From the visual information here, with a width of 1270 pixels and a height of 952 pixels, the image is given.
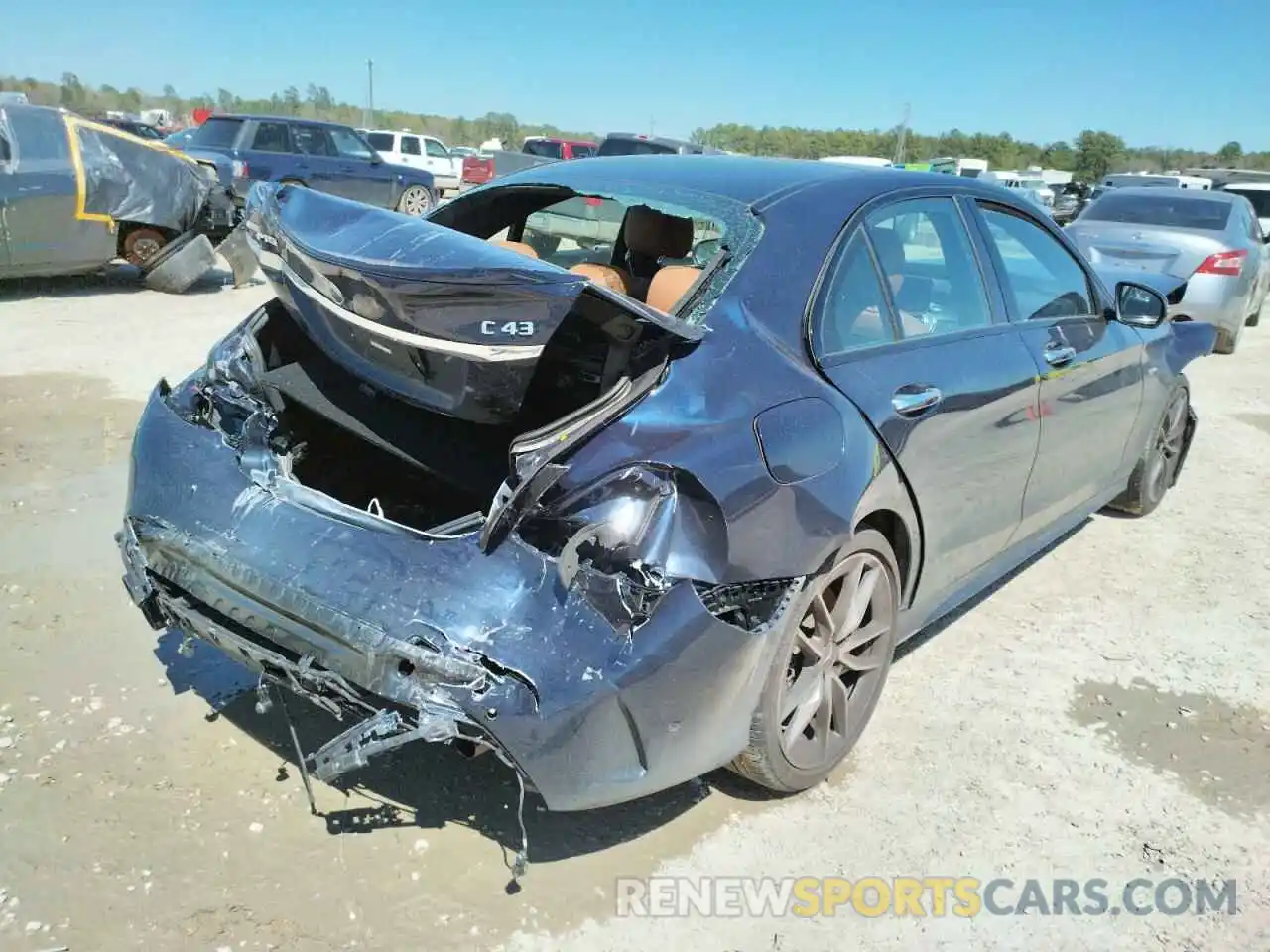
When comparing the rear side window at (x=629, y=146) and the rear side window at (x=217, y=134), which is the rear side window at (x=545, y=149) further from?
the rear side window at (x=217, y=134)

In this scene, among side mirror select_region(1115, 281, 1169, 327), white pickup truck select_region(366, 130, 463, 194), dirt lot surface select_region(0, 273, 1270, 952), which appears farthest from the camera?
white pickup truck select_region(366, 130, 463, 194)

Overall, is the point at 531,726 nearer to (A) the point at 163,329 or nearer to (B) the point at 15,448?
(B) the point at 15,448

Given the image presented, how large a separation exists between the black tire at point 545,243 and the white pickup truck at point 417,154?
68.4ft

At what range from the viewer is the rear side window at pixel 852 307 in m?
2.76

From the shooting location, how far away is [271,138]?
14648mm

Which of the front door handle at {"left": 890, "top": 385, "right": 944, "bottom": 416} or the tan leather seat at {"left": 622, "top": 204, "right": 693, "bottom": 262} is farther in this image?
the tan leather seat at {"left": 622, "top": 204, "right": 693, "bottom": 262}

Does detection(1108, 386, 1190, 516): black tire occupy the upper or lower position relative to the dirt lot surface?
upper

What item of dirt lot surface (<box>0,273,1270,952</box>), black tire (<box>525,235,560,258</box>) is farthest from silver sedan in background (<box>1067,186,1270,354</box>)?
black tire (<box>525,235,560,258</box>)

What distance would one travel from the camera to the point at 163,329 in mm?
8406

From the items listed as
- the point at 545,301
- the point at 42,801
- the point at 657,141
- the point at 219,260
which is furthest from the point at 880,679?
the point at 657,141

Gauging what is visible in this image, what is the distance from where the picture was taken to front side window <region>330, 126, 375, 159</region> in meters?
15.5

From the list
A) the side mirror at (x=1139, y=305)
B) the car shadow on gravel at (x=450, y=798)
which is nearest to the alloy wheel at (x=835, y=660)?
the car shadow on gravel at (x=450, y=798)

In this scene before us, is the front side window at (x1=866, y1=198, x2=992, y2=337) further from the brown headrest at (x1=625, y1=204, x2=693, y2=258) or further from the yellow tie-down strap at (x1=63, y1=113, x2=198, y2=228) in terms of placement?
the yellow tie-down strap at (x1=63, y1=113, x2=198, y2=228)

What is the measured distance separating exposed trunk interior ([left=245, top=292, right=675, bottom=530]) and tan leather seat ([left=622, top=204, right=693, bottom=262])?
1.04 meters
